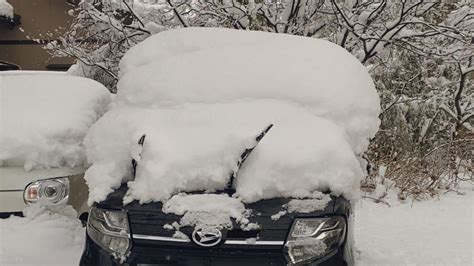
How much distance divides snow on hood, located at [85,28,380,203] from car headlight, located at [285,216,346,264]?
16cm

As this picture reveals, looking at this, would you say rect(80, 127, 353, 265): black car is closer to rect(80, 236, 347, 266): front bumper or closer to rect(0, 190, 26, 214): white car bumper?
rect(80, 236, 347, 266): front bumper

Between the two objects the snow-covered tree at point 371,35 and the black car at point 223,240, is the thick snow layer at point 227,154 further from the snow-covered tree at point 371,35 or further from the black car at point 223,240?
the snow-covered tree at point 371,35

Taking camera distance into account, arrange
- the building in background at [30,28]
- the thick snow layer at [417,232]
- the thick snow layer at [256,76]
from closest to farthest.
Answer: the thick snow layer at [256,76] → the thick snow layer at [417,232] → the building in background at [30,28]

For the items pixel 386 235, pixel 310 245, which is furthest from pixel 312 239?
pixel 386 235

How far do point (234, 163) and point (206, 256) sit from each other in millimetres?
507

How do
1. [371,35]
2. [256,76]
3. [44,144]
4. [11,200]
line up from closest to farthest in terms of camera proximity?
[256,76] < [11,200] < [44,144] < [371,35]

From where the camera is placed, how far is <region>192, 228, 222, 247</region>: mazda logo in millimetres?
2666

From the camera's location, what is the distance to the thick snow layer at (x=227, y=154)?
2.81 m

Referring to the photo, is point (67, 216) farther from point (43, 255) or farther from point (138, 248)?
point (138, 248)

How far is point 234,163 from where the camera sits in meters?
2.83

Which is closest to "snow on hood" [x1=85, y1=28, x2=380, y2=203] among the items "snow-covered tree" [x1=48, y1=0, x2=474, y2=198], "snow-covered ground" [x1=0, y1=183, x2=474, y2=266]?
"snow-covered ground" [x1=0, y1=183, x2=474, y2=266]

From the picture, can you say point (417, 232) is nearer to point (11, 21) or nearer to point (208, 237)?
point (208, 237)

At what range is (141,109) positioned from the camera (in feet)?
11.4

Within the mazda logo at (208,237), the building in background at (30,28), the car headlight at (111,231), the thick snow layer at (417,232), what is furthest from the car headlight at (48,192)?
the building in background at (30,28)
